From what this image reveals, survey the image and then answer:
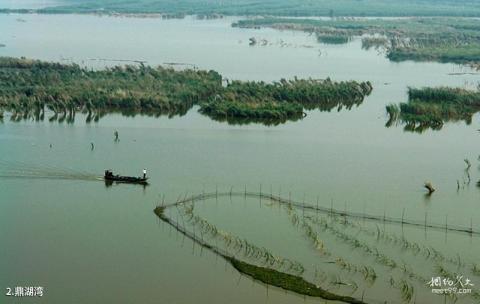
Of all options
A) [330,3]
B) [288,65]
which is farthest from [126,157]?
[330,3]

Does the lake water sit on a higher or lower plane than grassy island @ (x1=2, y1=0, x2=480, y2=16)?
lower

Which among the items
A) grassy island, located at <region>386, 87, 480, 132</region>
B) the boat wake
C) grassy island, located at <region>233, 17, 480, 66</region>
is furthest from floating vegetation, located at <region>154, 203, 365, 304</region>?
grassy island, located at <region>233, 17, 480, 66</region>

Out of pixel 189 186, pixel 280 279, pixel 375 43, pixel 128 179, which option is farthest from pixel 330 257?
pixel 375 43

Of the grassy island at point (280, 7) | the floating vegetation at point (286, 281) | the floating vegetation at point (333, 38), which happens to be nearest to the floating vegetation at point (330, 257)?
the floating vegetation at point (286, 281)

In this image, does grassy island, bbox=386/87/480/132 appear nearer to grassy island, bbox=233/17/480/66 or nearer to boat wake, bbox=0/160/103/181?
boat wake, bbox=0/160/103/181

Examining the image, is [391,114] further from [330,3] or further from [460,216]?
[330,3]

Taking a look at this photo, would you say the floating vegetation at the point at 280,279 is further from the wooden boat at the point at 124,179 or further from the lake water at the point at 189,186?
the wooden boat at the point at 124,179
